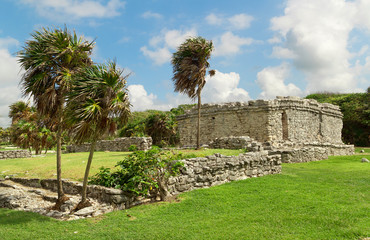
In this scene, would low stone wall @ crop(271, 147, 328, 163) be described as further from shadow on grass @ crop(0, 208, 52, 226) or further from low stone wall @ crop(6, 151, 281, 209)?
shadow on grass @ crop(0, 208, 52, 226)

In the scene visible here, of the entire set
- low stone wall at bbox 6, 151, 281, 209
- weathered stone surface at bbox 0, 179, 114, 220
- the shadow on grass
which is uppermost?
low stone wall at bbox 6, 151, 281, 209

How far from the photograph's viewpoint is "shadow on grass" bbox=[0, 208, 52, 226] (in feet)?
20.9

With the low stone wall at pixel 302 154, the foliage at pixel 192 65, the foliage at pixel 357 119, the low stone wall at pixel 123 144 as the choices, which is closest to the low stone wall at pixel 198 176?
the low stone wall at pixel 302 154

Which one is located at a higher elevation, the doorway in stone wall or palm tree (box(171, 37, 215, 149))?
palm tree (box(171, 37, 215, 149))

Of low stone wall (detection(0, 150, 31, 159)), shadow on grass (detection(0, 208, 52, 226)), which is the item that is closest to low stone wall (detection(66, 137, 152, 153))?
low stone wall (detection(0, 150, 31, 159))

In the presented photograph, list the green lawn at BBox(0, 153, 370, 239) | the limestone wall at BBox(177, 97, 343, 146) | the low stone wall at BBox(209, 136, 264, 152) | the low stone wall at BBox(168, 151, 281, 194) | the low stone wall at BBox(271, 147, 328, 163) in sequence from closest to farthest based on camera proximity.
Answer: the green lawn at BBox(0, 153, 370, 239) < the low stone wall at BBox(168, 151, 281, 194) < the low stone wall at BBox(209, 136, 264, 152) < the low stone wall at BBox(271, 147, 328, 163) < the limestone wall at BBox(177, 97, 343, 146)

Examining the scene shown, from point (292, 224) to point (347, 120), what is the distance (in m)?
31.9

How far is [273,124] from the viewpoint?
18312mm

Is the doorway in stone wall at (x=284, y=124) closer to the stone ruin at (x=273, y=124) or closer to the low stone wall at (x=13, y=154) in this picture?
the stone ruin at (x=273, y=124)

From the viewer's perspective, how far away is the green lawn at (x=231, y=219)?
510cm

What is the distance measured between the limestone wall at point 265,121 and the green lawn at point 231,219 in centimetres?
1028

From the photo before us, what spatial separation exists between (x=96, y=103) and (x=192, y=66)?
29.8ft

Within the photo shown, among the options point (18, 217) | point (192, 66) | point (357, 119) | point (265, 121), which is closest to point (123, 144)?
point (192, 66)

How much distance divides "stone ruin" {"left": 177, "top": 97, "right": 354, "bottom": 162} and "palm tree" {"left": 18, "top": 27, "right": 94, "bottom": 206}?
9.91 meters
